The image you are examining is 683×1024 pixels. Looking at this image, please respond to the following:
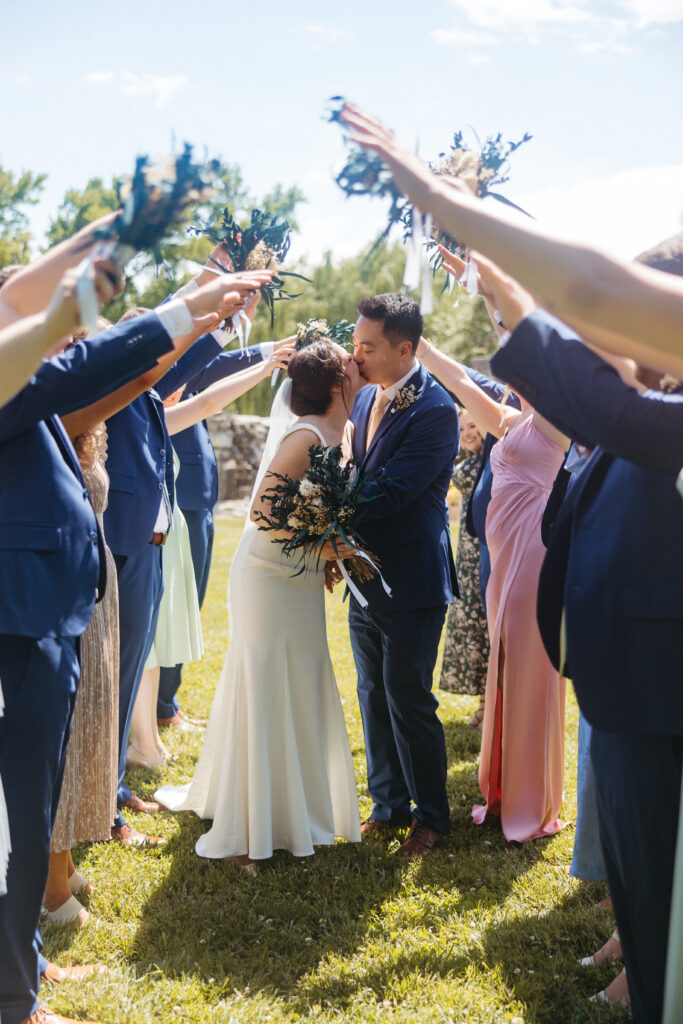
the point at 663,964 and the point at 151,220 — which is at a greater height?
the point at 151,220

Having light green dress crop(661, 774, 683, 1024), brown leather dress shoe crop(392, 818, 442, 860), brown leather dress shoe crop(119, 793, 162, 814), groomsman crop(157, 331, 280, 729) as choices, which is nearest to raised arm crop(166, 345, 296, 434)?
groomsman crop(157, 331, 280, 729)

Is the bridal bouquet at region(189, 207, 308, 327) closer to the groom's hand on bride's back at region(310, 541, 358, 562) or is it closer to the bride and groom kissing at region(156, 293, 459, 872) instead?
the bride and groom kissing at region(156, 293, 459, 872)

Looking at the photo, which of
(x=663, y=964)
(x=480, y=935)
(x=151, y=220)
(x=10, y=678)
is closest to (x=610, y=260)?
(x=151, y=220)

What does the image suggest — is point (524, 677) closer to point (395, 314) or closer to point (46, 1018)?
point (395, 314)

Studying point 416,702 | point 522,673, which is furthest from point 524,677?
point 416,702

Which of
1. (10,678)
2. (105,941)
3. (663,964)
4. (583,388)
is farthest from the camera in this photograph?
(105,941)

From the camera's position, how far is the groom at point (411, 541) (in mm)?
4203

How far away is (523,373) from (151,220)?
97 centimetres

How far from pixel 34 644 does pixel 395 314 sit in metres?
2.46

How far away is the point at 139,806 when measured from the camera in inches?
188

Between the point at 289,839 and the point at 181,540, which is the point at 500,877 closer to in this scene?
the point at 289,839

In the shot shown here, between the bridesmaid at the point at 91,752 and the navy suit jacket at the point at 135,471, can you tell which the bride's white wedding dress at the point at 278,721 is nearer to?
the navy suit jacket at the point at 135,471

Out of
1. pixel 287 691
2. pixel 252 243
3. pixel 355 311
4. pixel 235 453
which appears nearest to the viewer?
pixel 252 243

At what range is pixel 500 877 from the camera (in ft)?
13.0
